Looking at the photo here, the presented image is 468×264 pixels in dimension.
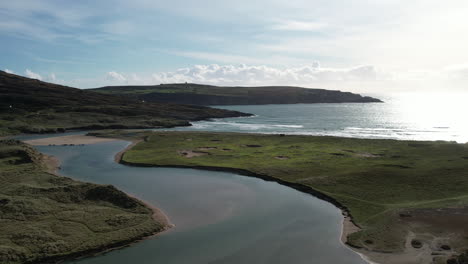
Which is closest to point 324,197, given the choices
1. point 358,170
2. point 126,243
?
point 358,170

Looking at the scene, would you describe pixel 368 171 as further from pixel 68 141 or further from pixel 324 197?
pixel 68 141

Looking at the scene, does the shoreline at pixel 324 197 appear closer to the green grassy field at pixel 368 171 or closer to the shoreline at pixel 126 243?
the green grassy field at pixel 368 171

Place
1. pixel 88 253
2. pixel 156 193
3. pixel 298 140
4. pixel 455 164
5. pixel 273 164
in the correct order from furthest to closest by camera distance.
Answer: pixel 298 140 < pixel 273 164 < pixel 455 164 < pixel 156 193 < pixel 88 253

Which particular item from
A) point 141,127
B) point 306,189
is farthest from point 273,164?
point 141,127

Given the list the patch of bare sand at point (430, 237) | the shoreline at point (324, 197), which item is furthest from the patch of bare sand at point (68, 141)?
the patch of bare sand at point (430, 237)

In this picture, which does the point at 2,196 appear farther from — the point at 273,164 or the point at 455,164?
the point at 455,164

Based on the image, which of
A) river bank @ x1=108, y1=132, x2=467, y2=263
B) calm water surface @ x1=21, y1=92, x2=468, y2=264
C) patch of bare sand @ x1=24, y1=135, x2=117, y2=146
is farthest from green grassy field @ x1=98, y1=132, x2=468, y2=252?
patch of bare sand @ x1=24, y1=135, x2=117, y2=146
